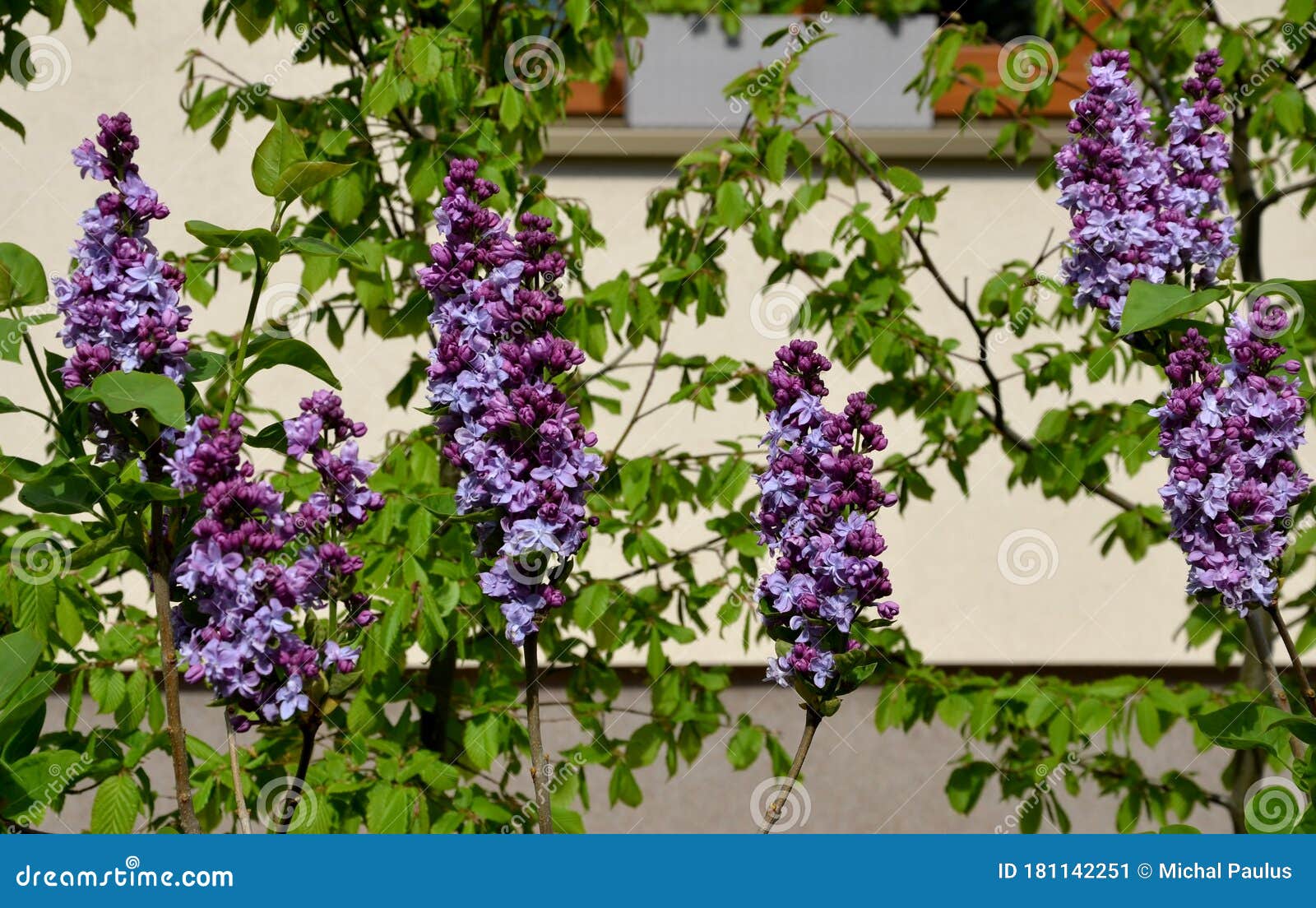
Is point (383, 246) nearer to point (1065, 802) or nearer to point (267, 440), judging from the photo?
point (267, 440)

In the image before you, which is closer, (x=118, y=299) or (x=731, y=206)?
(x=118, y=299)

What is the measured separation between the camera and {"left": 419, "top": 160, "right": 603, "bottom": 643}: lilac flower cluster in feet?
3.22

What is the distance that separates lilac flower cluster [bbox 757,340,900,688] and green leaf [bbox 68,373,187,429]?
45cm

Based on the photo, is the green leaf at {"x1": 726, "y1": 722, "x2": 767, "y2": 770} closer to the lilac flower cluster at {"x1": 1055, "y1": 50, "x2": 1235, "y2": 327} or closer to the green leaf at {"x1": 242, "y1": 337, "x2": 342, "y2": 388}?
the lilac flower cluster at {"x1": 1055, "y1": 50, "x2": 1235, "y2": 327}

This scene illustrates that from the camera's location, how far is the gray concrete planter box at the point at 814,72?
3.72 meters

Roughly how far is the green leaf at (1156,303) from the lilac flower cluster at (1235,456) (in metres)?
0.08

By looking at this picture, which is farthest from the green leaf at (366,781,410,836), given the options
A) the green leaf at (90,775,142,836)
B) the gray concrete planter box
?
the gray concrete planter box

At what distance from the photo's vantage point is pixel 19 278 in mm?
1081

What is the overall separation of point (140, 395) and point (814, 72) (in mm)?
3174

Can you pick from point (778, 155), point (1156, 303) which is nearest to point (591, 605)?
point (778, 155)

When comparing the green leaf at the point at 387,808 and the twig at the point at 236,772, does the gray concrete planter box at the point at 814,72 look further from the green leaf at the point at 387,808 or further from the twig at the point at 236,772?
the twig at the point at 236,772

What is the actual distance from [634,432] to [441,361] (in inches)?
101

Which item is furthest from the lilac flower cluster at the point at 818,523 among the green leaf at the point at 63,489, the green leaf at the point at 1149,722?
the green leaf at the point at 1149,722

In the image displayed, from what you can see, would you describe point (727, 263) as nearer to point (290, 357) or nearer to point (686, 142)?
point (686, 142)
